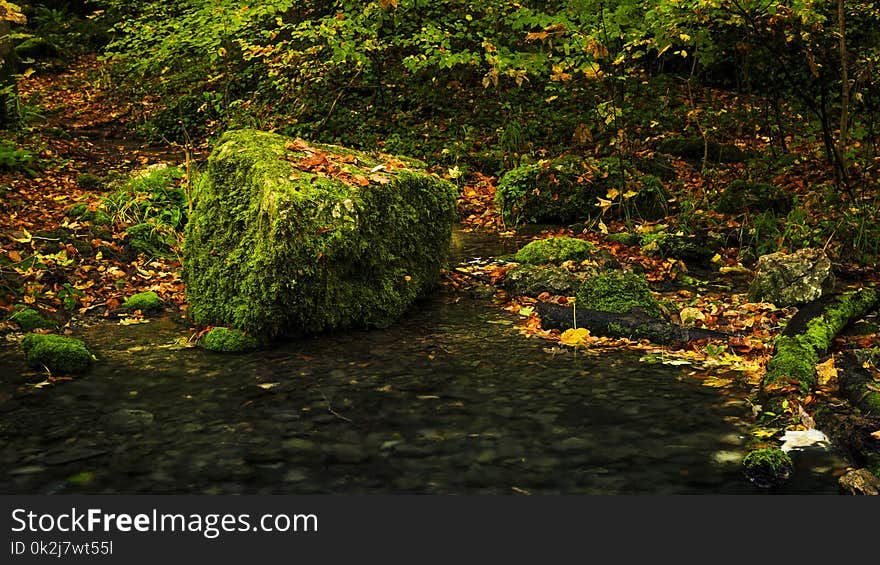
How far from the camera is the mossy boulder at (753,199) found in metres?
9.16

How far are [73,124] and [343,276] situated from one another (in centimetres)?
1135

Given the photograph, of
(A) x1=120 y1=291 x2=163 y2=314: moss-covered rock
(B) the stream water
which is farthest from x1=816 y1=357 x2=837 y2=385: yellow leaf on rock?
(A) x1=120 y1=291 x2=163 y2=314: moss-covered rock

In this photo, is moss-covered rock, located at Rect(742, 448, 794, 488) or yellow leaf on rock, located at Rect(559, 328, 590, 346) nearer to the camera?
moss-covered rock, located at Rect(742, 448, 794, 488)

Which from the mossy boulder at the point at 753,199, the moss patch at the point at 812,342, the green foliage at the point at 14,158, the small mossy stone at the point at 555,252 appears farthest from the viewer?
the green foliage at the point at 14,158

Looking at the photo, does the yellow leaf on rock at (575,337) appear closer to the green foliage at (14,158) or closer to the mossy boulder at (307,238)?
the mossy boulder at (307,238)

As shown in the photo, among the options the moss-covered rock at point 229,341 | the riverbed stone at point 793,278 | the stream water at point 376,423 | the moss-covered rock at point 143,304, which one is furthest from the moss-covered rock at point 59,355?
the riverbed stone at point 793,278

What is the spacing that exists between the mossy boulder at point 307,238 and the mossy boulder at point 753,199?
397 centimetres

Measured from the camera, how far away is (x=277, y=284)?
18.5ft

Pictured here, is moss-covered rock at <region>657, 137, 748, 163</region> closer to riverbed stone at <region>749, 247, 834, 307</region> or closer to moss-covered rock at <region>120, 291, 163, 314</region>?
riverbed stone at <region>749, 247, 834, 307</region>

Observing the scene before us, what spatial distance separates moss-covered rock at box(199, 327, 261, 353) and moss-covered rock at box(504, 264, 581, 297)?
236 centimetres

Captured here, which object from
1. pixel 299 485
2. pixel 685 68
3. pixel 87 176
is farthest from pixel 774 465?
pixel 685 68

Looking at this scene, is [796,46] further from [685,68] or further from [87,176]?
[87,176]

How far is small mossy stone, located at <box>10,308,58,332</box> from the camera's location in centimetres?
615

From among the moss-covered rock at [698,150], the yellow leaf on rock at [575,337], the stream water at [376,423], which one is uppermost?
the moss-covered rock at [698,150]
